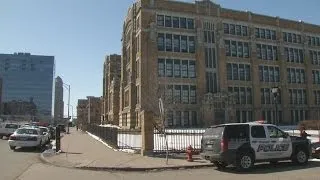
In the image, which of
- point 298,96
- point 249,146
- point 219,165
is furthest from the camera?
point 298,96

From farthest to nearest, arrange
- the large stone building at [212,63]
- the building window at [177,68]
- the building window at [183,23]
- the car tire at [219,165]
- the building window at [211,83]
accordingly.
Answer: the building window at [211,83] → the building window at [183,23] → the building window at [177,68] → the large stone building at [212,63] → the car tire at [219,165]

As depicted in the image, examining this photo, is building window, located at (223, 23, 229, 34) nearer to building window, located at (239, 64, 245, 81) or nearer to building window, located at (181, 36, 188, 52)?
building window, located at (239, 64, 245, 81)

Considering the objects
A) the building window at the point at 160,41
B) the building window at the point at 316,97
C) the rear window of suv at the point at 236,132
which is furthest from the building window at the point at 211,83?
the rear window of suv at the point at 236,132

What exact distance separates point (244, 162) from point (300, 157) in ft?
9.58

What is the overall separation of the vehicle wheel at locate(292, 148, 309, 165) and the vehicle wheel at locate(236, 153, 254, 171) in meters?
2.36

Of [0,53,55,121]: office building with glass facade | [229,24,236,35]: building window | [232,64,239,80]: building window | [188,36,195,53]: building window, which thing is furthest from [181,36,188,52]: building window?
[0,53,55,121]: office building with glass facade

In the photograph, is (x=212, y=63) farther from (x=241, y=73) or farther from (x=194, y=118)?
(x=194, y=118)

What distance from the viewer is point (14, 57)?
177 m

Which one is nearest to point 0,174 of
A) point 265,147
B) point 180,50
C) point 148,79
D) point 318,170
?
point 265,147

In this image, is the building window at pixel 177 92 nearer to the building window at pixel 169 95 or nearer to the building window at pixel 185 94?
the building window at pixel 185 94

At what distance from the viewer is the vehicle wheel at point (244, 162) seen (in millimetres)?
15383

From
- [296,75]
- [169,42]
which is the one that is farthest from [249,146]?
[296,75]

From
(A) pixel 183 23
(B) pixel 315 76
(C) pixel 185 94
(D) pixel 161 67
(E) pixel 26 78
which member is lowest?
(C) pixel 185 94

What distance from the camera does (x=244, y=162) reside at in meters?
15.5
